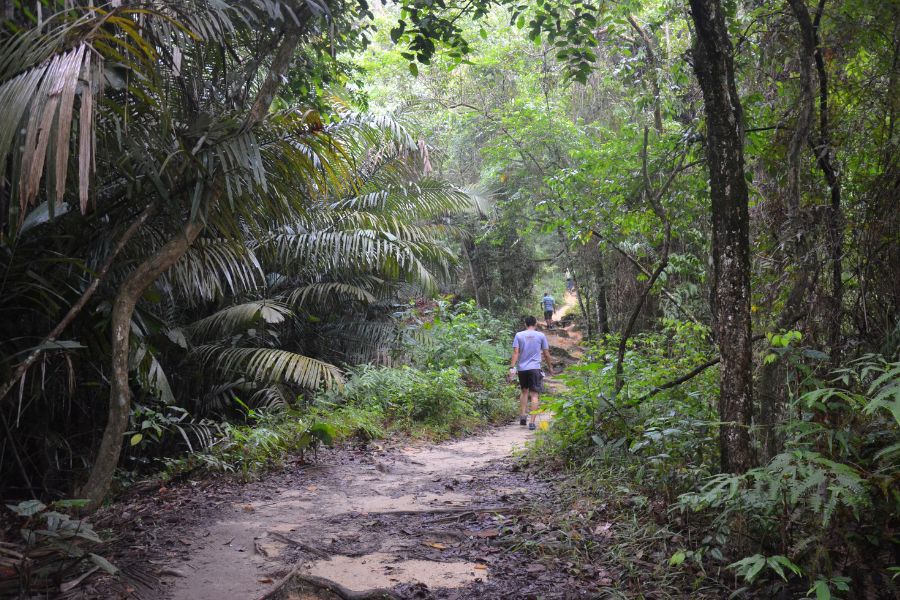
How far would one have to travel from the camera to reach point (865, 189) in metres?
4.21

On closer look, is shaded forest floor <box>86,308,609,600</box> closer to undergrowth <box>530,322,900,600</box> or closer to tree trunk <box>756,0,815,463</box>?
undergrowth <box>530,322,900,600</box>

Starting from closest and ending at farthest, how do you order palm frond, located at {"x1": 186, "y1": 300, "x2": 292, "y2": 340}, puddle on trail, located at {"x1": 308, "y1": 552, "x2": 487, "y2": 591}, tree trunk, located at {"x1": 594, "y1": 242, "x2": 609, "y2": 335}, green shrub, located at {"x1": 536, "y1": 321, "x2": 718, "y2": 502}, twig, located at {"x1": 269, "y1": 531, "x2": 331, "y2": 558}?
puddle on trail, located at {"x1": 308, "y1": 552, "x2": 487, "y2": 591} < twig, located at {"x1": 269, "y1": 531, "x2": 331, "y2": 558} < green shrub, located at {"x1": 536, "y1": 321, "x2": 718, "y2": 502} < palm frond, located at {"x1": 186, "y1": 300, "x2": 292, "y2": 340} < tree trunk, located at {"x1": 594, "y1": 242, "x2": 609, "y2": 335}

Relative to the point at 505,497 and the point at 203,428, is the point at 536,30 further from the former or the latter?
the point at 203,428

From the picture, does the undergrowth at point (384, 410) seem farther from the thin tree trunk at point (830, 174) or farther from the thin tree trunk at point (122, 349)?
the thin tree trunk at point (830, 174)

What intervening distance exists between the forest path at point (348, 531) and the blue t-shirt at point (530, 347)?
9.45 feet

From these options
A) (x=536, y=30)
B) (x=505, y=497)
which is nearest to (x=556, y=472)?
(x=505, y=497)

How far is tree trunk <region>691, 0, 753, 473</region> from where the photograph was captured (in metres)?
3.68

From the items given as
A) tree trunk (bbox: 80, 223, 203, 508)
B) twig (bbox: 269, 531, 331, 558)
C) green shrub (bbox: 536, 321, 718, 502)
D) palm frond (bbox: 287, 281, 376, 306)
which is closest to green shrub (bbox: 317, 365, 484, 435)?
palm frond (bbox: 287, 281, 376, 306)

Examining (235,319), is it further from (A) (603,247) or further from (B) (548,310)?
(B) (548,310)

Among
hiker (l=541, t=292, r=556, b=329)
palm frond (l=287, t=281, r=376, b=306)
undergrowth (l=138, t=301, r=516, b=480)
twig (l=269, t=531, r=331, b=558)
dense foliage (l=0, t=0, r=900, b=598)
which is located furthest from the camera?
hiker (l=541, t=292, r=556, b=329)

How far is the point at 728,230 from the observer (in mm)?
3762

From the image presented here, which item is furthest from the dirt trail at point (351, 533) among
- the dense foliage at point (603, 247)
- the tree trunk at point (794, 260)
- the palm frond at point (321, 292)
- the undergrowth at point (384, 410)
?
the palm frond at point (321, 292)

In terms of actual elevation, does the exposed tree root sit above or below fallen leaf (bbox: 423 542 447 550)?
above

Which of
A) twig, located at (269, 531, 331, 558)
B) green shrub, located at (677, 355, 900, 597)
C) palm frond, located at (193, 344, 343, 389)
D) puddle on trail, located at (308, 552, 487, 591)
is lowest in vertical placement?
puddle on trail, located at (308, 552, 487, 591)
